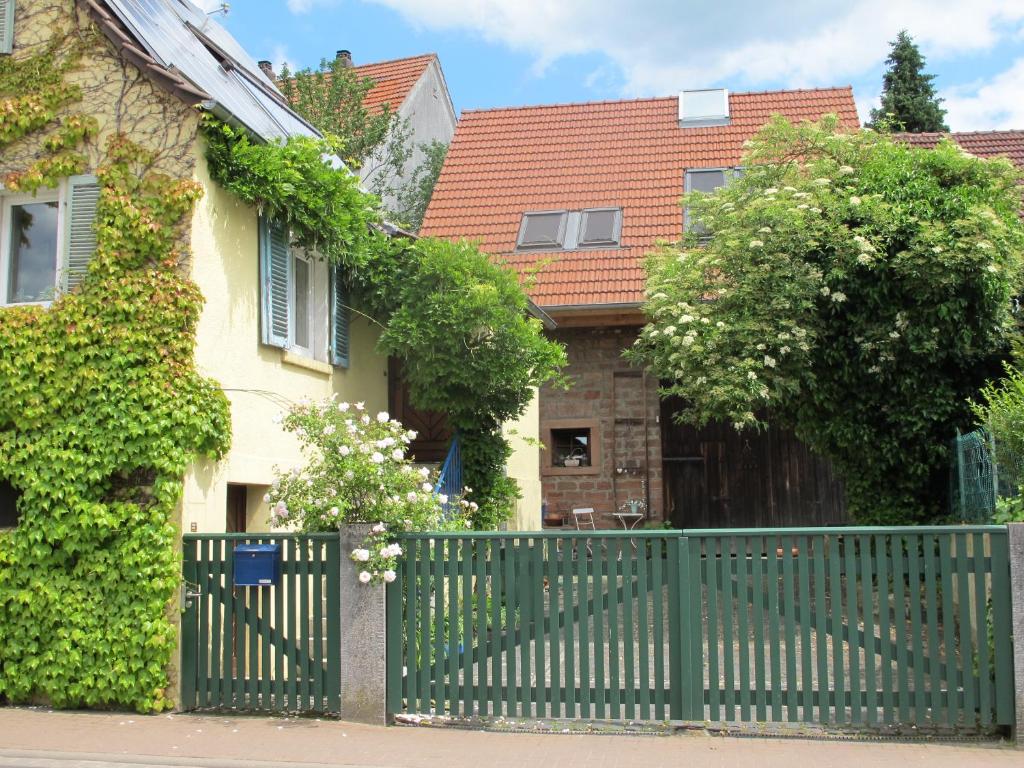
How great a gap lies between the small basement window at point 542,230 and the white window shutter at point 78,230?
33.5 feet

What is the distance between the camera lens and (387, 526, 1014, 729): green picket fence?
22.7 ft

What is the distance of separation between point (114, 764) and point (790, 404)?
824cm

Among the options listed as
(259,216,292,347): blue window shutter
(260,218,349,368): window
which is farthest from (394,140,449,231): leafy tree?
(259,216,292,347): blue window shutter

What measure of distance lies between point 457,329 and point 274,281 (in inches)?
91.2

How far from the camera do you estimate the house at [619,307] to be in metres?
16.5

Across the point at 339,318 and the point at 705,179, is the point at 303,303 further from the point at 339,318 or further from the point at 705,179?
the point at 705,179

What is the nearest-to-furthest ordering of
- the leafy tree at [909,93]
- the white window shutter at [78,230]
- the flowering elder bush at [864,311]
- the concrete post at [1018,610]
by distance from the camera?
the concrete post at [1018,610] → the white window shutter at [78,230] → the flowering elder bush at [864,311] → the leafy tree at [909,93]

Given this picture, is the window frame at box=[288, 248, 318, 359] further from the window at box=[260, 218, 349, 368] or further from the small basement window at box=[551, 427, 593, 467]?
the small basement window at box=[551, 427, 593, 467]

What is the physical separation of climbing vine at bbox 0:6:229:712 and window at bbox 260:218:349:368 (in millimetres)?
1294

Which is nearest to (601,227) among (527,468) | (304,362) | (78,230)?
(527,468)

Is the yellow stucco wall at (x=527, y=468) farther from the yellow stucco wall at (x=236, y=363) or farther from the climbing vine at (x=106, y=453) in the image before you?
the climbing vine at (x=106, y=453)

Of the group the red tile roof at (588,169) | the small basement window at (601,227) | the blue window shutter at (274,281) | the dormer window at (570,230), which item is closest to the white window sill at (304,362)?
the blue window shutter at (274,281)

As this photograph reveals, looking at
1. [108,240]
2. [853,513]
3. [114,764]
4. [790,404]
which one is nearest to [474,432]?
[790,404]

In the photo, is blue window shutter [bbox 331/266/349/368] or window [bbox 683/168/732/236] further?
window [bbox 683/168/732/236]
